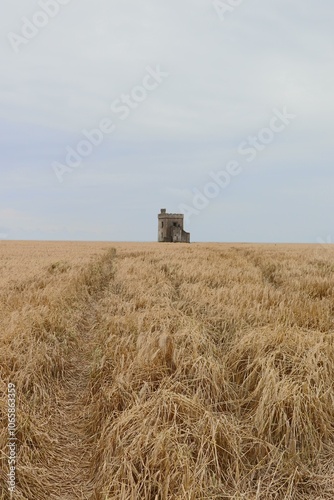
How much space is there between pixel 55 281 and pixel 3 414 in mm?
8250

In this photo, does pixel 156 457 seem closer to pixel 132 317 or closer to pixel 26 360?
pixel 26 360

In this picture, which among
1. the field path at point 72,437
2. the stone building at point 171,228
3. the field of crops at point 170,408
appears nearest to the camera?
the field of crops at point 170,408

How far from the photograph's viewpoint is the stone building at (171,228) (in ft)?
244

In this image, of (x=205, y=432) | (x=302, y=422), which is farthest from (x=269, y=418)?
(x=205, y=432)

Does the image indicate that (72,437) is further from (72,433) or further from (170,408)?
(170,408)

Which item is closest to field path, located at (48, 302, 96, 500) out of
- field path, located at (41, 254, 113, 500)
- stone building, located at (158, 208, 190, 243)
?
field path, located at (41, 254, 113, 500)

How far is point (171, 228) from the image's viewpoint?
245ft

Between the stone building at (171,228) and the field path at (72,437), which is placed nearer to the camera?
the field path at (72,437)

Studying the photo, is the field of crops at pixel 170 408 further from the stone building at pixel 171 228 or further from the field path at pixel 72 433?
the stone building at pixel 171 228

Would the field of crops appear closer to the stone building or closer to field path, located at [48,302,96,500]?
field path, located at [48,302,96,500]

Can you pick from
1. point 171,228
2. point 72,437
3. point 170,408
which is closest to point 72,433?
point 72,437

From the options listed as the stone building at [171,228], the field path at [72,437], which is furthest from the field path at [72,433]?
the stone building at [171,228]

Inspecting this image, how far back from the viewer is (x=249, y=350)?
5.17 m

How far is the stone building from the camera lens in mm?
74375
